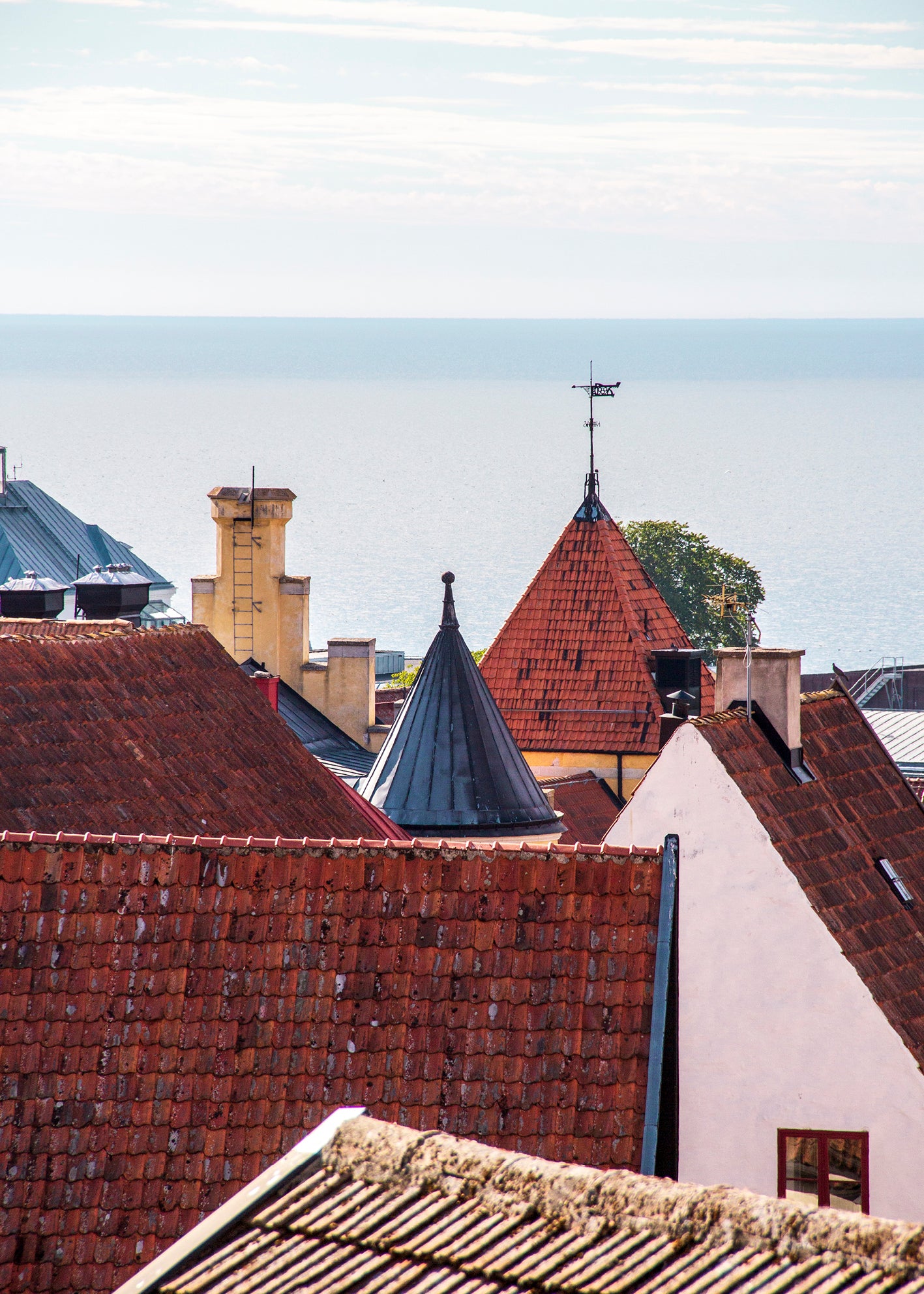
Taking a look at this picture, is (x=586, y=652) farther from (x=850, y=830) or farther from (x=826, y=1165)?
(x=826, y=1165)

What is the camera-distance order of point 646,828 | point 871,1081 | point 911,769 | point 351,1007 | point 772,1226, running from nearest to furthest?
1. point 772,1226
2. point 351,1007
3. point 871,1081
4. point 646,828
5. point 911,769

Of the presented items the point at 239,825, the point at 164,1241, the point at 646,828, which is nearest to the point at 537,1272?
the point at 164,1241

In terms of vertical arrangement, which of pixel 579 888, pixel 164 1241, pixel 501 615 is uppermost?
pixel 501 615

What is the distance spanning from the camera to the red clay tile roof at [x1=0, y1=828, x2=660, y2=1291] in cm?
1347

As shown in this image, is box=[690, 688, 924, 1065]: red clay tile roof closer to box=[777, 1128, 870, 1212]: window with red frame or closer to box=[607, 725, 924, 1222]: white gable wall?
box=[607, 725, 924, 1222]: white gable wall

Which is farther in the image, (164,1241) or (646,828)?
(646,828)

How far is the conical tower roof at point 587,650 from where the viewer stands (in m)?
40.2

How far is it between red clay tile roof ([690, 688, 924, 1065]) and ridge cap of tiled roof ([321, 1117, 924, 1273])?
877cm

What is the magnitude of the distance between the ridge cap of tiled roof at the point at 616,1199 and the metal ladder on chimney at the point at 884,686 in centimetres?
7253

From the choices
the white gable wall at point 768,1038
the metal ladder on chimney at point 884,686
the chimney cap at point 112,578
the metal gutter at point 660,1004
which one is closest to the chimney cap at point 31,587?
the chimney cap at point 112,578

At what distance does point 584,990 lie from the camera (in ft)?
46.1

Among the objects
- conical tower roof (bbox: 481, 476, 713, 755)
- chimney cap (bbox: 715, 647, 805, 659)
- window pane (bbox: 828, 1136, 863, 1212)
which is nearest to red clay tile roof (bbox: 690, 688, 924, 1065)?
chimney cap (bbox: 715, 647, 805, 659)

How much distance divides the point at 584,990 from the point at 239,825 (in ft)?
22.1

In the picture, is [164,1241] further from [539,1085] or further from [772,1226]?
[772,1226]
